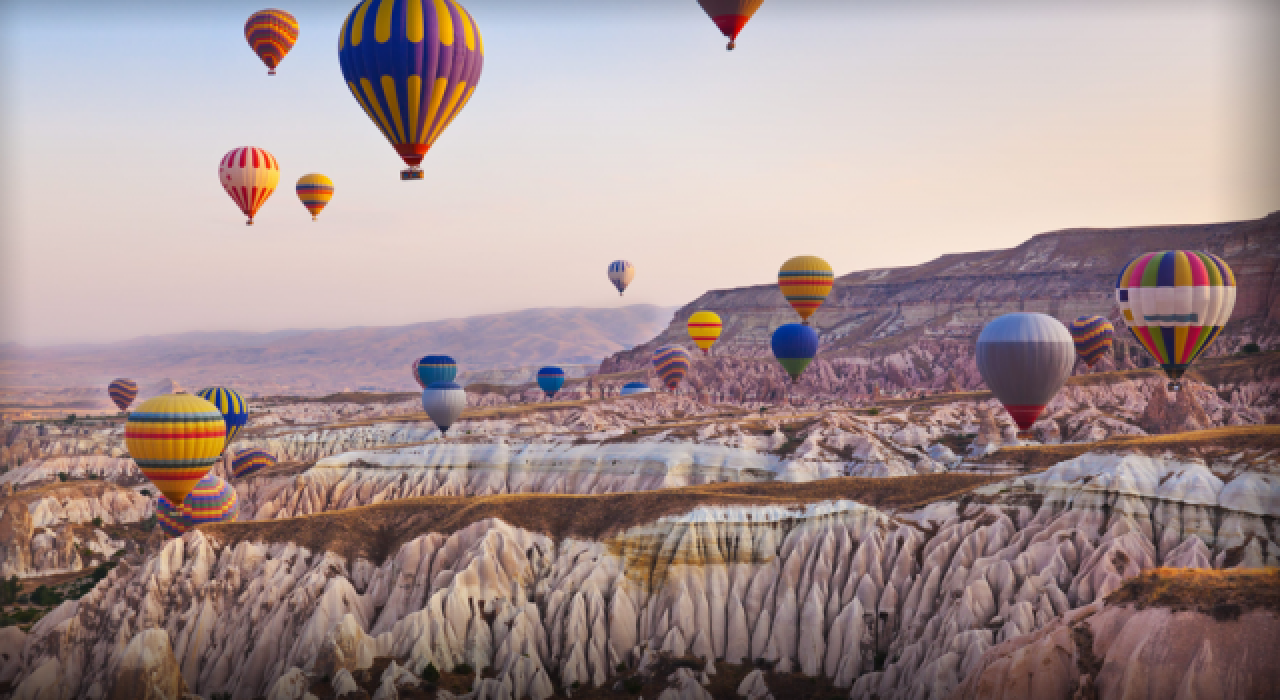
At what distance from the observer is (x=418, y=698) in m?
43.3

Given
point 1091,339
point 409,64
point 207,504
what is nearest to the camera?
point 409,64

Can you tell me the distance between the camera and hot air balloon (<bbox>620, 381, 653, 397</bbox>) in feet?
432

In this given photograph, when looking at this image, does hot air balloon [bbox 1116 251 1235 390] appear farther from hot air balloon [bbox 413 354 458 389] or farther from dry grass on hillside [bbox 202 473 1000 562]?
hot air balloon [bbox 413 354 458 389]

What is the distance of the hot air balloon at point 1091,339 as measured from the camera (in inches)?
4702

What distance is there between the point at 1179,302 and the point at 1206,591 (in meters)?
29.8

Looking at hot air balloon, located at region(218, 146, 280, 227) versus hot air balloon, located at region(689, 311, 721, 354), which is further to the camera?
hot air balloon, located at region(689, 311, 721, 354)

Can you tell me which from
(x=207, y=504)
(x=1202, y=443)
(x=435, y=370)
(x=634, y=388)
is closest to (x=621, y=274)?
(x=634, y=388)

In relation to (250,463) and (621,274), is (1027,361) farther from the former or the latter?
(621,274)

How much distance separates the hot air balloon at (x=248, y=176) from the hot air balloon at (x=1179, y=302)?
189 feet

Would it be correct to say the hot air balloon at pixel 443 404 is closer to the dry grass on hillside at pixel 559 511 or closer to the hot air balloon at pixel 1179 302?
the dry grass on hillside at pixel 559 511

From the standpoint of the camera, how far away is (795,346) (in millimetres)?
92750

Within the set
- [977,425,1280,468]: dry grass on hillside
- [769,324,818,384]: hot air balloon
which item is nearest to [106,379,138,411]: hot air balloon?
[769,324,818,384]: hot air balloon

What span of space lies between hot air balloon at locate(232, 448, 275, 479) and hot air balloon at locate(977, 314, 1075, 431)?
6821cm

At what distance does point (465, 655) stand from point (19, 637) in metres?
23.2
